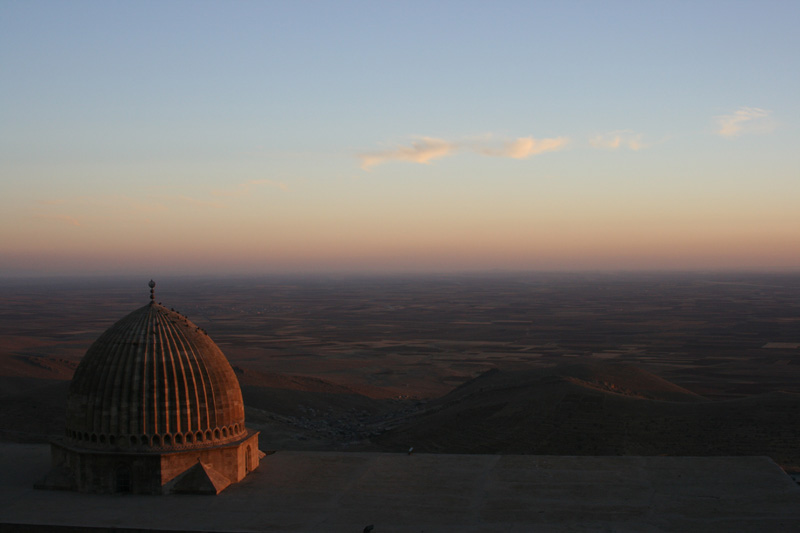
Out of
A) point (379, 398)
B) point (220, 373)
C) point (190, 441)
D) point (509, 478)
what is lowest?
point (379, 398)

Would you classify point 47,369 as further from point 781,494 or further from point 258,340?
point 781,494

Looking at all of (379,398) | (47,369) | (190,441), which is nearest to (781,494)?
(190,441)

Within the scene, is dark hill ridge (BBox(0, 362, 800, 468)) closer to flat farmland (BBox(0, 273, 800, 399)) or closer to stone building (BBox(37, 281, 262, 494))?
flat farmland (BBox(0, 273, 800, 399))

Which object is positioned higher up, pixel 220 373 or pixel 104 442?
pixel 220 373

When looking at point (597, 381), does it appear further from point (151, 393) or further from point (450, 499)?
point (151, 393)

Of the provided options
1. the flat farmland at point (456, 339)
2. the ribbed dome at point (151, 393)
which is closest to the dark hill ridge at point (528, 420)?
the flat farmland at point (456, 339)

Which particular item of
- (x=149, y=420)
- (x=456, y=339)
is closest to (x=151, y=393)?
(x=149, y=420)

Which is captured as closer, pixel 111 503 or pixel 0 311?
pixel 111 503
